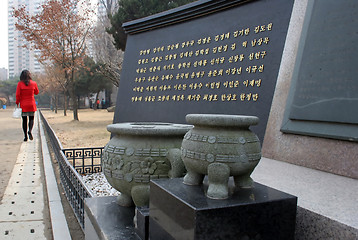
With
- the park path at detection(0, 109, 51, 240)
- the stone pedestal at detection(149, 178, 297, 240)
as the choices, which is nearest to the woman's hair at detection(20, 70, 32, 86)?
the park path at detection(0, 109, 51, 240)

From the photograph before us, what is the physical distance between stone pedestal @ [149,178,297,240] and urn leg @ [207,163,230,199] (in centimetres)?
4

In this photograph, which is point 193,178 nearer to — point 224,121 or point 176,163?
point 176,163

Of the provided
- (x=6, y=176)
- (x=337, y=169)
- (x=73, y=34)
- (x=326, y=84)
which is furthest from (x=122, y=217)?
(x=73, y=34)

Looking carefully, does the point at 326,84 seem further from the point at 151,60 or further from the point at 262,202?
the point at 151,60

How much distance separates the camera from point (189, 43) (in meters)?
5.86

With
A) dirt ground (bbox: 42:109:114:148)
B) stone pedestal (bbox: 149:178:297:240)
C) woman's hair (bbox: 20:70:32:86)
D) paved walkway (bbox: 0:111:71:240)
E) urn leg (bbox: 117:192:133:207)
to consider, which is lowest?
dirt ground (bbox: 42:109:114:148)

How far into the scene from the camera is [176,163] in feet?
6.55

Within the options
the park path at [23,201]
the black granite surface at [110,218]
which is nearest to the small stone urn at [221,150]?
the black granite surface at [110,218]

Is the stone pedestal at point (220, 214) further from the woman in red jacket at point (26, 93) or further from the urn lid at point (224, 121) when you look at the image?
the woman in red jacket at point (26, 93)

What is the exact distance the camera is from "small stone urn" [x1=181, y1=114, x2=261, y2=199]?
1.54 meters

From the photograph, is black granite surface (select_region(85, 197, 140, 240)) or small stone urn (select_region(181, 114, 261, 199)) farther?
black granite surface (select_region(85, 197, 140, 240))

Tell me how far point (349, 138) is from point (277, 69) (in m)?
1.57

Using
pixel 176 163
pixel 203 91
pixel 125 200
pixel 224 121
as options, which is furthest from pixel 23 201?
pixel 224 121

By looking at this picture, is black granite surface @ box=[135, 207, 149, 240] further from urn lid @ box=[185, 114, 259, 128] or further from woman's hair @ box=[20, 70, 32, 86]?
woman's hair @ box=[20, 70, 32, 86]
